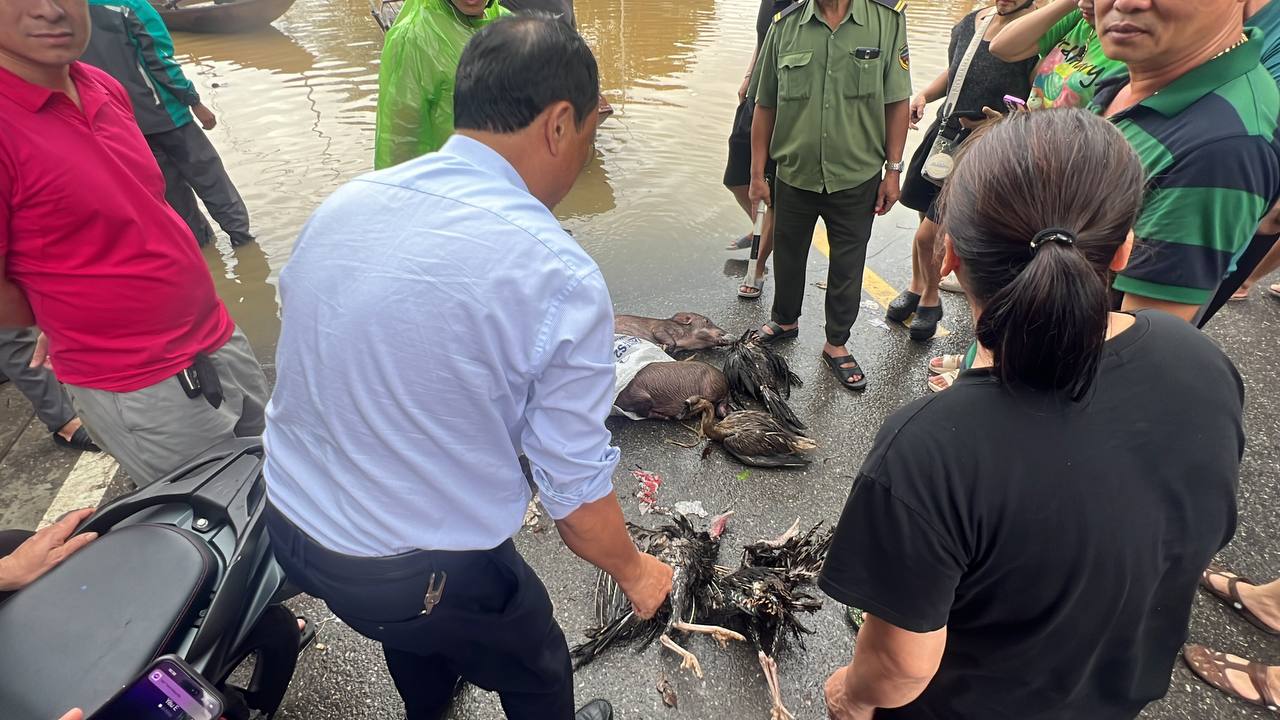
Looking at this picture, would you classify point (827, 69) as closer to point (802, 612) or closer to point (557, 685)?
point (802, 612)

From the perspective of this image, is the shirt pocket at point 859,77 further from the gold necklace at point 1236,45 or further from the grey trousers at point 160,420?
the grey trousers at point 160,420

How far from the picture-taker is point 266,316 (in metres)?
4.39

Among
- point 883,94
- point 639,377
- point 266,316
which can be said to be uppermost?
point 883,94

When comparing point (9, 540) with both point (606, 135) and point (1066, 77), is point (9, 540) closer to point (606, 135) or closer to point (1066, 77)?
point (1066, 77)

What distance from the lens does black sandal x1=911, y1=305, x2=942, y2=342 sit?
3.94 meters

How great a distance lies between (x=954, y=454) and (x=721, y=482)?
2.13 meters

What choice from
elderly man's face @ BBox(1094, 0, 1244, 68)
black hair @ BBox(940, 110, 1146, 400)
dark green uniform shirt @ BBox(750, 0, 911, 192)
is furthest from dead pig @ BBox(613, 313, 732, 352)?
black hair @ BBox(940, 110, 1146, 400)

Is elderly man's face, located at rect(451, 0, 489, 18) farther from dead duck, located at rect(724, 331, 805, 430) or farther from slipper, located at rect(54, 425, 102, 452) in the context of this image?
slipper, located at rect(54, 425, 102, 452)

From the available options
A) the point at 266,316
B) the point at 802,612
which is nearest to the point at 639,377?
the point at 802,612

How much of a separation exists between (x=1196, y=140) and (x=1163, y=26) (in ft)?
1.16

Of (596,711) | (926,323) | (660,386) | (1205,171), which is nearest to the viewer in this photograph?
(1205,171)

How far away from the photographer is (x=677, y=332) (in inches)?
154

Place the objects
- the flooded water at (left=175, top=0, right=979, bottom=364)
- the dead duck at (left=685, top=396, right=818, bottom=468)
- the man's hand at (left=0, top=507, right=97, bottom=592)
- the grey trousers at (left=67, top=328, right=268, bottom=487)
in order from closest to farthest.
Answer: the man's hand at (left=0, top=507, right=97, bottom=592)
the grey trousers at (left=67, top=328, right=268, bottom=487)
the dead duck at (left=685, top=396, right=818, bottom=468)
the flooded water at (left=175, top=0, right=979, bottom=364)

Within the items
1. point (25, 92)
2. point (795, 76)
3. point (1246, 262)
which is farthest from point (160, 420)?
point (1246, 262)
